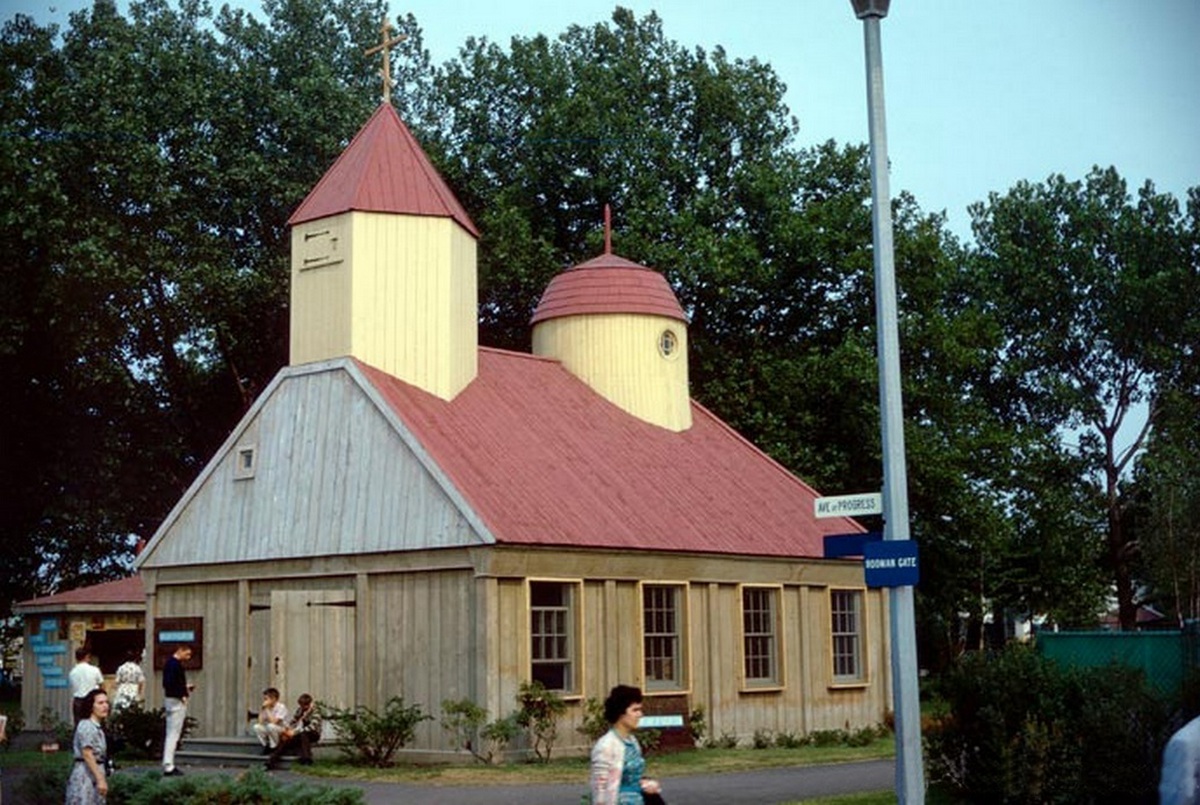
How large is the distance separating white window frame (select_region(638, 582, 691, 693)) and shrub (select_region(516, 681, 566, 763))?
287cm

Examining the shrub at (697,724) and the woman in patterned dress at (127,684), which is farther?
the woman in patterned dress at (127,684)

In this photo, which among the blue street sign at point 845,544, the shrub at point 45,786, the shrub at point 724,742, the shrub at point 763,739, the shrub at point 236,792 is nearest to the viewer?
the blue street sign at point 845,544

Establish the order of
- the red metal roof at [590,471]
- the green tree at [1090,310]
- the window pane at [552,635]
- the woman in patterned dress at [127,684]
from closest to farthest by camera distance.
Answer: the window pane at [552,635] < the red metal roof at [590,471] < the woman in patterned dress at [127,684] < the green tree at [1090,310]

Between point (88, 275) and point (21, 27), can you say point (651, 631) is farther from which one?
point (21, 27)

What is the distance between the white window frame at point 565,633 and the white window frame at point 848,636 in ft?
24.2

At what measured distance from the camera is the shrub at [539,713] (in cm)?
2477

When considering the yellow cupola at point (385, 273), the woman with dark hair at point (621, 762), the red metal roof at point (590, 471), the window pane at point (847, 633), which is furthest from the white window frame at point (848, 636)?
the woman with dark hair at point (621, 762)

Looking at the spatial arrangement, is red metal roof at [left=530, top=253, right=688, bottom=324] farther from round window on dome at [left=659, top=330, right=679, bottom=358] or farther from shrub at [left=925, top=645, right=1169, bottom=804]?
shrub at [left=925, top=645, right=1169, bottom=804]

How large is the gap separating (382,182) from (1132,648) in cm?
1488

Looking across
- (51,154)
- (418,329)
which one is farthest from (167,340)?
Result: (418,329)

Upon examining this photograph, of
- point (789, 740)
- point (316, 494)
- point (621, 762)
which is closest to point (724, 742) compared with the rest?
point (789, 740)

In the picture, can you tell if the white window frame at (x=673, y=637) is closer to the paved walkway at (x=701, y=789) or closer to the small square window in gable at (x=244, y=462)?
the paved walkway at (x=701, y=789)

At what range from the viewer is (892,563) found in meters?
14.3

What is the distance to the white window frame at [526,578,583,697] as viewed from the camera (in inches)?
1007
